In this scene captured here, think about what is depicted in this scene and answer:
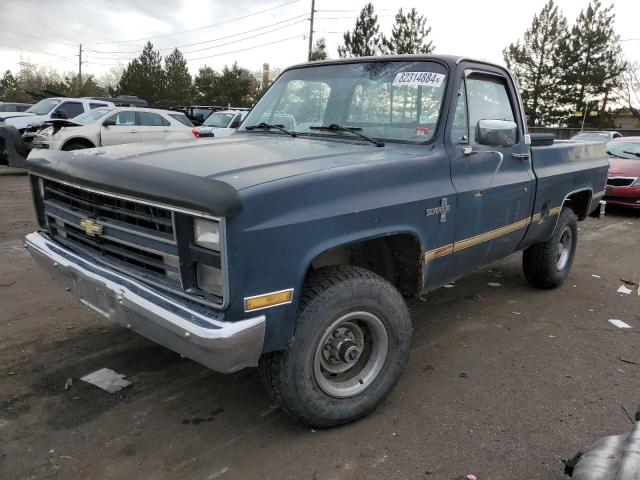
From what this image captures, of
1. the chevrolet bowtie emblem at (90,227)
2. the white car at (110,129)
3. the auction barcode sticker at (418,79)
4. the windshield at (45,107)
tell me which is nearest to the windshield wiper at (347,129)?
the auction barcode sticker at (418,79)

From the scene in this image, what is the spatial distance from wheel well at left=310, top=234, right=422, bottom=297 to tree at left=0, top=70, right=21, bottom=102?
55.2 metres

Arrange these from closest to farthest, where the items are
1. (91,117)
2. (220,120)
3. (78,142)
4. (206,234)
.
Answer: (206,234), (78,142), (91,117), (220,120)

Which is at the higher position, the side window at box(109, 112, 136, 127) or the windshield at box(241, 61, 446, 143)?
the windshield at box(241, 61, 446, 143)

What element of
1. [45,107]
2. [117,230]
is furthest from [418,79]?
[45,107]

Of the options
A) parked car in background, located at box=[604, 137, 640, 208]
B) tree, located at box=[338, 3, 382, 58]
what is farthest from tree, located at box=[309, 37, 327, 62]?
parked car in background, located at box=[604, 137, 640, 208]

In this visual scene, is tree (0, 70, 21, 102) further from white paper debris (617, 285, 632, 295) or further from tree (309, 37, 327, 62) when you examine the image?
white paper debris (617, 285, 632, 295)

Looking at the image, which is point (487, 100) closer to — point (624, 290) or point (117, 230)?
point (117, 230)

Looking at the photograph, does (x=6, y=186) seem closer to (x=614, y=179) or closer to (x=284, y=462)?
(x=284, y=462)

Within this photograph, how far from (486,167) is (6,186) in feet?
35.4

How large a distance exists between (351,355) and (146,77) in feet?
158

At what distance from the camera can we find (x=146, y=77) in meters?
45.9

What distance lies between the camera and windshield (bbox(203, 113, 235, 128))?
52.0ft

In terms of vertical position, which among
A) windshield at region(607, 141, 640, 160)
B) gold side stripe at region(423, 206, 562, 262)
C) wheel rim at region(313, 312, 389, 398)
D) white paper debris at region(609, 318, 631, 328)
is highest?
gold side stripe at region(423, 206, 562, 262)

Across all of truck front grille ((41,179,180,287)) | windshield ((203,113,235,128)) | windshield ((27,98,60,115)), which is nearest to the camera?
truck front grille ((41,179,180,287))
